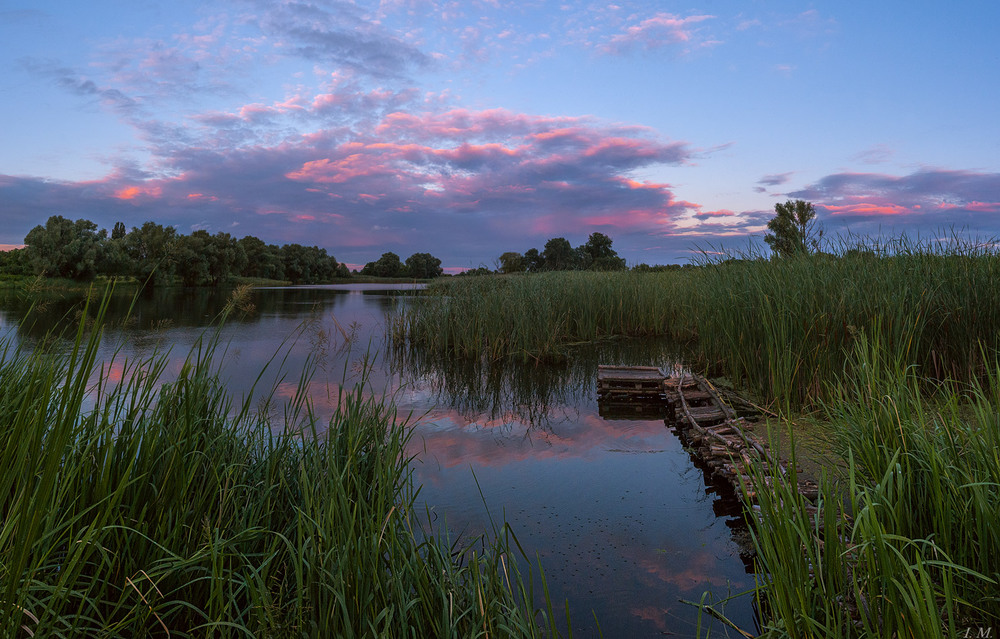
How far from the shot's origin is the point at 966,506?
2.28 m

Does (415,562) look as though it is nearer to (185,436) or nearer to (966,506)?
(185,436)

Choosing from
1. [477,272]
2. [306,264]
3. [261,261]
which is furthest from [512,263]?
[306,264]

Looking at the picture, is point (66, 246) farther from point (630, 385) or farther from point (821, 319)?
point (821, 319)

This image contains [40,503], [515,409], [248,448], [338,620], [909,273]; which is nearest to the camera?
[40,503]

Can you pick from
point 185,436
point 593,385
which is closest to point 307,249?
point 593,385

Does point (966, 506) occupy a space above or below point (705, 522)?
above

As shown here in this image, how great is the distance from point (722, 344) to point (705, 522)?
523cm

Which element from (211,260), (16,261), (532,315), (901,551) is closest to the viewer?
(901,551)

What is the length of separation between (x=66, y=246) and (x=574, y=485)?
6.50 m

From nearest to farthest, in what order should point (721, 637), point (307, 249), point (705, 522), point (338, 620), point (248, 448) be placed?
1. point (338, 620)
2. point (721, 637)
3. point (248, 448)
4. point (705, 522)
5. point (307, 249)

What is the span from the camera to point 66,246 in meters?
6.29

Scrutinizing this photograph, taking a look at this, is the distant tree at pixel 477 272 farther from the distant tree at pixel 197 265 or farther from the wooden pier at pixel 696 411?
the distant tree at pixel 197 265

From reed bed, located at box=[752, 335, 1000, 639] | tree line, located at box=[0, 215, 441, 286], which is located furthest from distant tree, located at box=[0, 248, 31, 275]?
reed bed, located at box=[752, 335, 1000, 639]

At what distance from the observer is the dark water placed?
3.38m
